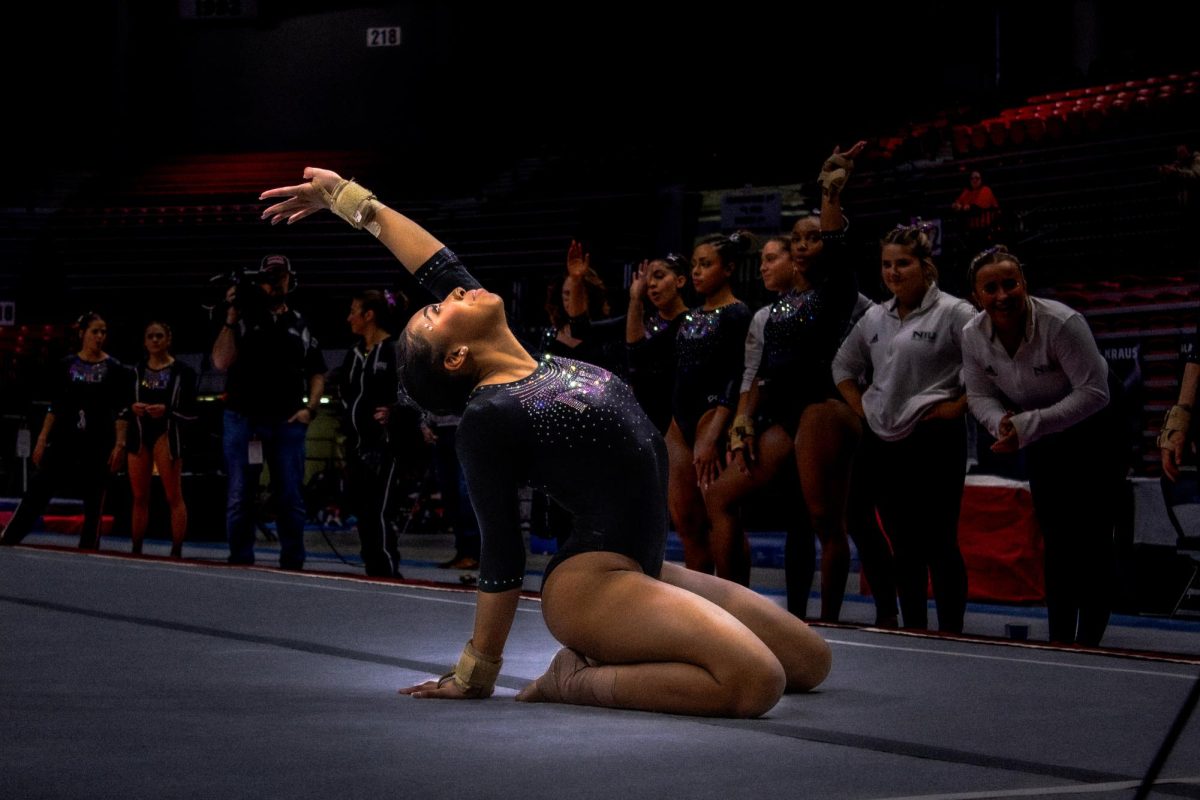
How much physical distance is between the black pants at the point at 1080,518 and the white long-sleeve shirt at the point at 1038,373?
0.30 ft

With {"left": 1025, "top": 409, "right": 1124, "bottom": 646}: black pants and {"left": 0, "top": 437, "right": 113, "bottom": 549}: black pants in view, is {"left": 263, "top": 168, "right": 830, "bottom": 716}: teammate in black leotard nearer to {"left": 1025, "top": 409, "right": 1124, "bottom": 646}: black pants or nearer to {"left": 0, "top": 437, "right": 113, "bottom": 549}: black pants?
{"left": 1025, "top": 409, "right": 1124, "bottom": 646}: black pants

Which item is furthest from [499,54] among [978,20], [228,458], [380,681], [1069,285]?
[380,681]

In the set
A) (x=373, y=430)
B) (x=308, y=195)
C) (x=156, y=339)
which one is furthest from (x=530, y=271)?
(x=308, y=195)

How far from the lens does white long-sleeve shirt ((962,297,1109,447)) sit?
3.73 meters

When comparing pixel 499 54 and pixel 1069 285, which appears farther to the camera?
pixel 499 54

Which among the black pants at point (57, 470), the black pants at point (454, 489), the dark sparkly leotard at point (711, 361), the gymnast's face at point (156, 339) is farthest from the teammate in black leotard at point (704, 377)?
the black pants at point (57, 470)

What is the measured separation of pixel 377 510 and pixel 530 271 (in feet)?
30.0

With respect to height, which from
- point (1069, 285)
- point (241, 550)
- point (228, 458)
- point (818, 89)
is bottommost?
point (241, 550)

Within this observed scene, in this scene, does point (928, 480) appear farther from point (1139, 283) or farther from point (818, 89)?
point (818, 89)

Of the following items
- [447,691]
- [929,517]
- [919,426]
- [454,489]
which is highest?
[919,426]

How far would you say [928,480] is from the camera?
405 cm

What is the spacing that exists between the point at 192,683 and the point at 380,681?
37cm

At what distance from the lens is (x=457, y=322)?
2.61m

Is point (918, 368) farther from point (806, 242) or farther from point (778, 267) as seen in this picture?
point (778, 267)
